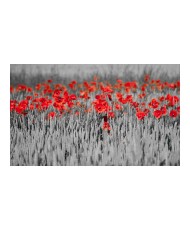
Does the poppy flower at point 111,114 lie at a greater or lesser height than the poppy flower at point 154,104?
lesser

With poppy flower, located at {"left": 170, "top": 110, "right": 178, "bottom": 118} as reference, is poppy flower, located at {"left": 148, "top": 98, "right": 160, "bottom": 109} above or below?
above

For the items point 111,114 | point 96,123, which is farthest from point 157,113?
point 96,123

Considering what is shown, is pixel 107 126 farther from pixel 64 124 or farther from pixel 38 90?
pixel 38 90

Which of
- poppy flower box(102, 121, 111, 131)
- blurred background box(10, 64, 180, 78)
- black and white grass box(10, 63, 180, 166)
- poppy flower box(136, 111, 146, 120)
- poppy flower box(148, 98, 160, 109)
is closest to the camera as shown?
black and white grass box(10, 63, 180, 166)

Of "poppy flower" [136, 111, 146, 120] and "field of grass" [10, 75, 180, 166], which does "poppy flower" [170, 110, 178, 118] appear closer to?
"field of grass" [10, 75, 180, 166]

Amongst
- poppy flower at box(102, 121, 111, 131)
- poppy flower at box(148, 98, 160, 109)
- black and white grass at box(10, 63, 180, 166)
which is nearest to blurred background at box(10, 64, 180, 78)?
poppy flower at box(148, 98, 160, 109)

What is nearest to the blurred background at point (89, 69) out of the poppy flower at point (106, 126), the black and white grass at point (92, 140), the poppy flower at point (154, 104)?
the poppy flower at point (154, 104)

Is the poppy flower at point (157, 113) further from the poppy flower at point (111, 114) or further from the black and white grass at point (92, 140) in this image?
the poppy flower at point (111, 114)

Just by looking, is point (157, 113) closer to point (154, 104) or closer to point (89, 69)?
point (154, 104)
